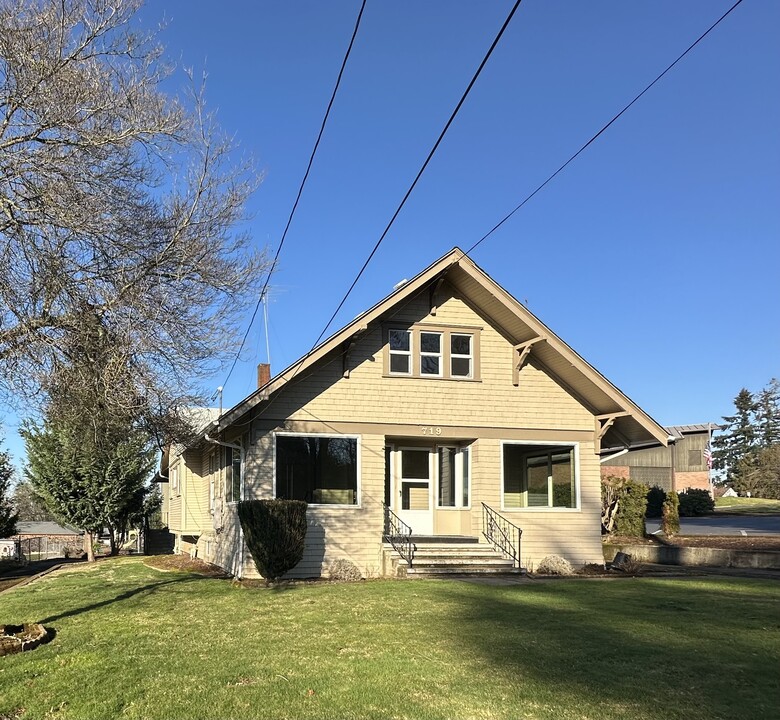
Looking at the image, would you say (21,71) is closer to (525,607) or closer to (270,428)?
(270,428)

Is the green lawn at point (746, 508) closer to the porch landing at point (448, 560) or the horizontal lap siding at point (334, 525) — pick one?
the porch landing at point (448, 560)

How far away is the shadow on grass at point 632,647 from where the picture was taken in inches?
242

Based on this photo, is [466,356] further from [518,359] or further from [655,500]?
[655,500]

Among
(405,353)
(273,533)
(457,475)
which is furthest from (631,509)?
(273,533)

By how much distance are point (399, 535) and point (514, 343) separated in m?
5.23

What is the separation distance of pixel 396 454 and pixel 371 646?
30.0ft

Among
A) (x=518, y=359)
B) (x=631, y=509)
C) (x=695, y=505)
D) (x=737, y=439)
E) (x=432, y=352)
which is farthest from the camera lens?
(x=737, y=439)

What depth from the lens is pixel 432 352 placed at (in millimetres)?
17047

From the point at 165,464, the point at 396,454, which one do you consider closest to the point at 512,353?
the point at 396,454

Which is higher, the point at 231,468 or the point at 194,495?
the point at 231,468

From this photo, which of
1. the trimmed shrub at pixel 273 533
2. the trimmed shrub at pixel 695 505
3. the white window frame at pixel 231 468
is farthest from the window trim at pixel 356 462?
the trimmed shrub at pixel 695 505

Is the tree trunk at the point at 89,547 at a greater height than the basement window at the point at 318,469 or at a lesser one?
lesser

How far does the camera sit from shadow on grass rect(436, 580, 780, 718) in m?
6.14

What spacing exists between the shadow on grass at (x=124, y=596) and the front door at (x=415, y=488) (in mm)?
4785
